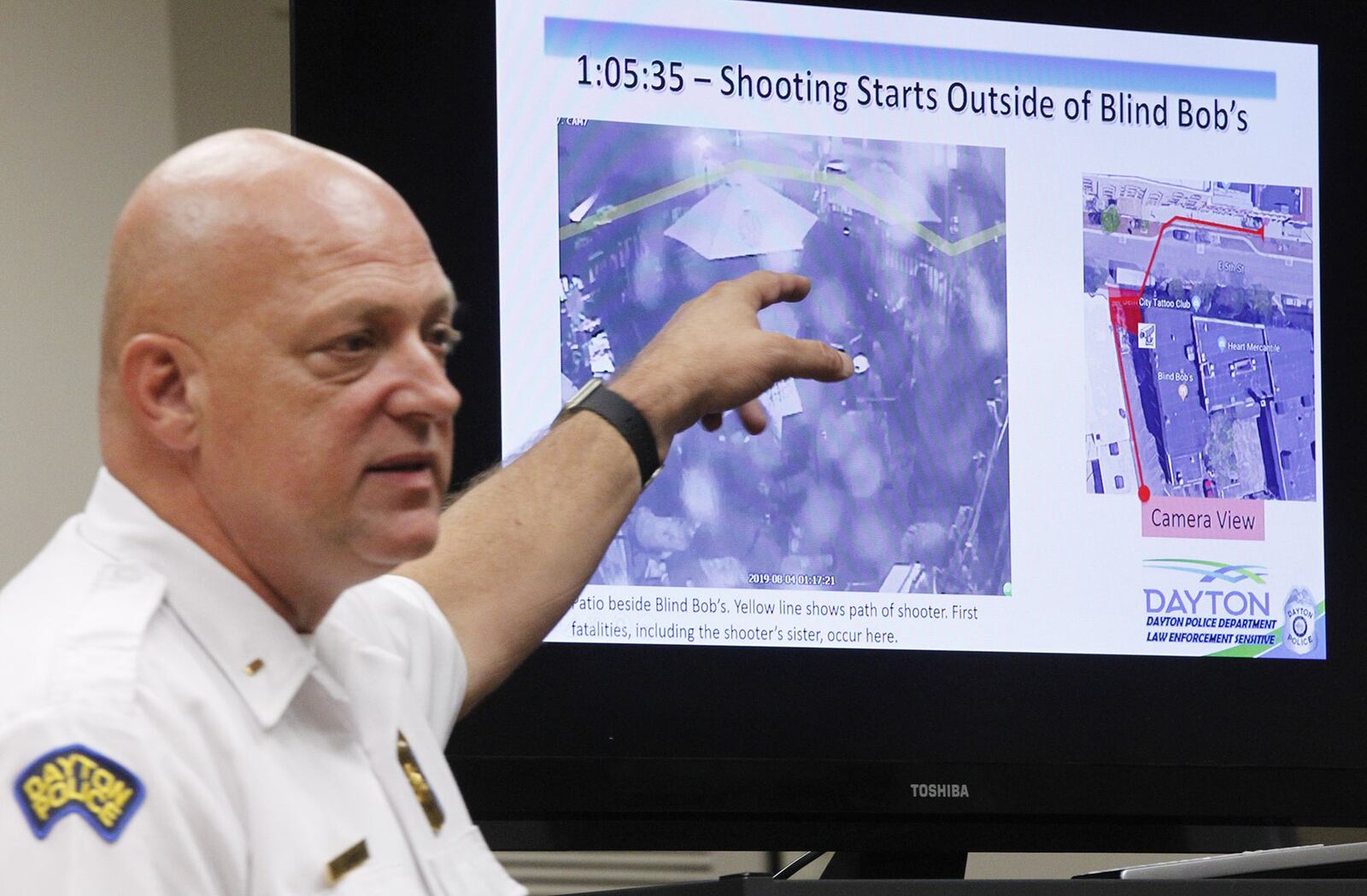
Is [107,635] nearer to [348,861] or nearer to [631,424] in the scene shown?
[348,861]

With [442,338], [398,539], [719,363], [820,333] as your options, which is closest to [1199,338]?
[820,333]

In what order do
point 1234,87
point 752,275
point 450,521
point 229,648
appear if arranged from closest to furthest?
1. point 229,648
2. point 450,521
3. point 752,275
4. point 1234,87

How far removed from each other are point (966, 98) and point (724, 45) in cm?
32

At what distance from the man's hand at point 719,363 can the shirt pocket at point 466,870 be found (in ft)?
2.11

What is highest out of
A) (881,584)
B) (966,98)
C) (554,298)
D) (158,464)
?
(966,98)

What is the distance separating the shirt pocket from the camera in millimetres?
1308

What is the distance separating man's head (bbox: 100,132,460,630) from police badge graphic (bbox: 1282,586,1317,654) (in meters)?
1.44

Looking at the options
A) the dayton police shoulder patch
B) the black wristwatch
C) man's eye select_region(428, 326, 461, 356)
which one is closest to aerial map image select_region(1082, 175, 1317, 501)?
Result: the black wristwatch

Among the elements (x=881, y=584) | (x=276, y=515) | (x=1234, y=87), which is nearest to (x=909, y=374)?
(x=881, y=584)

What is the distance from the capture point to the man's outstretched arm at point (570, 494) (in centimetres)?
177

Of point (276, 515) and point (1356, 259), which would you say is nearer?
point (276, 515)

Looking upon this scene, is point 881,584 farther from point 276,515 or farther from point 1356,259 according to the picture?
point 276,515

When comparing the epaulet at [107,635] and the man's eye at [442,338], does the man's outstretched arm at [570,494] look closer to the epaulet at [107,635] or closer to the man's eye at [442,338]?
the man's eye at [442,338]

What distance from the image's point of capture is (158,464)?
1.26 metres
